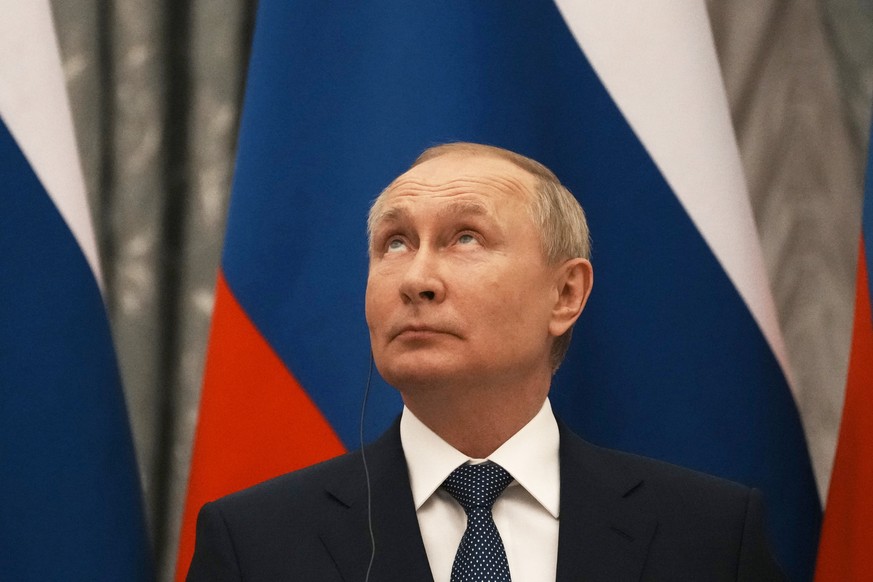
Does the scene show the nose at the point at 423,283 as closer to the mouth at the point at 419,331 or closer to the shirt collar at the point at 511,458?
the mouth at the point at 419,331

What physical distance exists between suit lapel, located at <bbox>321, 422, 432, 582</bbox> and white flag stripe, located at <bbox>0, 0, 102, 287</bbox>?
0.68 metres

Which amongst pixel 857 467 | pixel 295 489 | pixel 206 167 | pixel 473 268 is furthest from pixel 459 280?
pixel 206 167

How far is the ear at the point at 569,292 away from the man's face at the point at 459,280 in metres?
0.02

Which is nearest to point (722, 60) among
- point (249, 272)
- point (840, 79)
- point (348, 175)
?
point (840, 79)

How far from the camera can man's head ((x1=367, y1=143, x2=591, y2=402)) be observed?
4.87ft

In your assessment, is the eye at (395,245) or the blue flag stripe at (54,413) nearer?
the eye at (395,245)

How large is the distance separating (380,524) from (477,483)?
134mm

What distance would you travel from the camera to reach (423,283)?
148 centimetres

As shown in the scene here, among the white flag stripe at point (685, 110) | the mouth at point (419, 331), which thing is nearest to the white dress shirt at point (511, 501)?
the mouth at point (419, 331)

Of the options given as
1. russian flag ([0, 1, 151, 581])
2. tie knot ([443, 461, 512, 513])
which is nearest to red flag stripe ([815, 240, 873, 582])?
tie knot ([443, 461, 512, 513])

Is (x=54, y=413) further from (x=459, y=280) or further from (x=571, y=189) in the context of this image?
(x=571, y=189)

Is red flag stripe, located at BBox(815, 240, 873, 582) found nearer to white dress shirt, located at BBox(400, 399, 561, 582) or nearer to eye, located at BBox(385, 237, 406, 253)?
white dress shirt, located at BBox(400, 399, 561, 582)

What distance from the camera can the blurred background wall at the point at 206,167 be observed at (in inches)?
90.0

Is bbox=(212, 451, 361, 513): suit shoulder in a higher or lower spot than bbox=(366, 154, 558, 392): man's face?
lower
